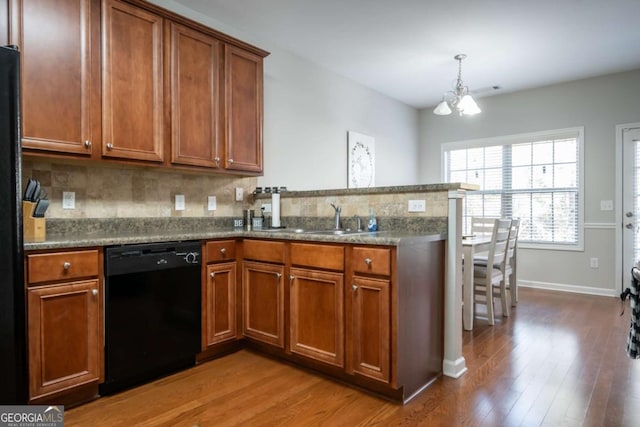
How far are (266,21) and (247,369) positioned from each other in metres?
2.89

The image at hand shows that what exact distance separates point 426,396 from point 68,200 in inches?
99.3

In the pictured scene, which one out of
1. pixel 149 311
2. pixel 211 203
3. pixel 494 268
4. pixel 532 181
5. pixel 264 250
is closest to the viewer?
pixel 149 311

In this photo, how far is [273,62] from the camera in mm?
3799

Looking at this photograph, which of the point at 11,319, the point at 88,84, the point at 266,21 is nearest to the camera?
the point at 11,319

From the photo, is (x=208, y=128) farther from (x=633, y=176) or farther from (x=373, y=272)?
(x=633, y=176)

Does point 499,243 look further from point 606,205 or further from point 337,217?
point 606,205

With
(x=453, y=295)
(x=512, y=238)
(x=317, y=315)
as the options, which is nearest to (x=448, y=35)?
(x=512, y=238)

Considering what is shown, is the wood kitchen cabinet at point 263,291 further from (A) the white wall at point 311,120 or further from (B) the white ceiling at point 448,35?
(B) the white ceiling at point 448,35

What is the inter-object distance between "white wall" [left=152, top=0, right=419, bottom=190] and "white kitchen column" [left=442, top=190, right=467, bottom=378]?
197 centimetres

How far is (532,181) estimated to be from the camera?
17.1ft

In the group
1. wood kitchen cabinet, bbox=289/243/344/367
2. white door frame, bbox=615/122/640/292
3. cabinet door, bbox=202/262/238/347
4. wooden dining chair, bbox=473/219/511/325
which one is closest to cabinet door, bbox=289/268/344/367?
wood kitchen cabinet, bbox=289/243/344/367

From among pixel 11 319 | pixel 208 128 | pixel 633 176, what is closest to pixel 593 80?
pixel 633 176

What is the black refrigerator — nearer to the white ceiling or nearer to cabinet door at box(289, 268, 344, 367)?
cabinet door at box(289, 268, 344, 367)

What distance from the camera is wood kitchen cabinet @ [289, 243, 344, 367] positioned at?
2.21 meters
